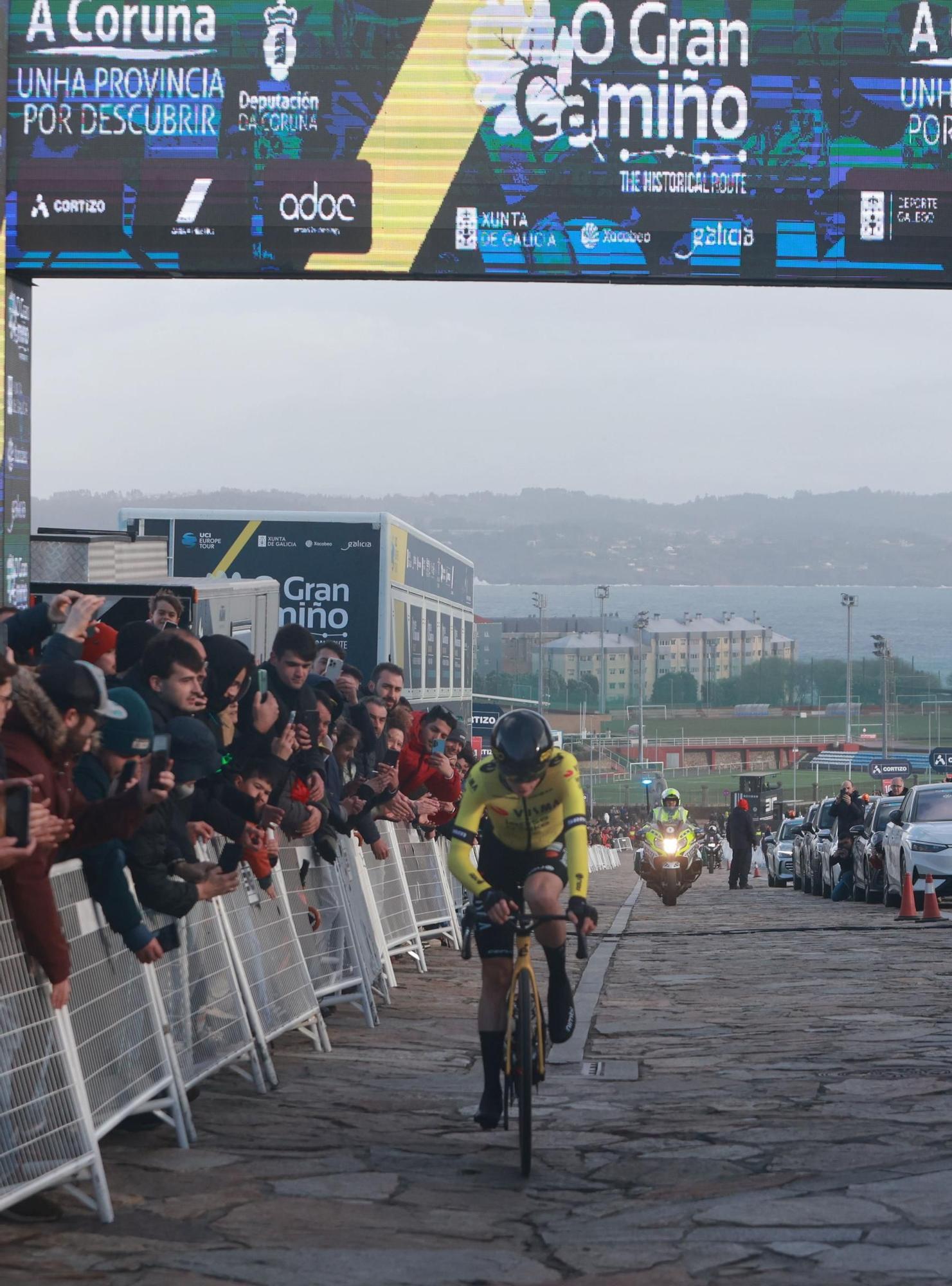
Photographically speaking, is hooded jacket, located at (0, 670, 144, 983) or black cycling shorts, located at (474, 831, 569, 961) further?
black cycling shorts, located at (474, 831, 569, 961)

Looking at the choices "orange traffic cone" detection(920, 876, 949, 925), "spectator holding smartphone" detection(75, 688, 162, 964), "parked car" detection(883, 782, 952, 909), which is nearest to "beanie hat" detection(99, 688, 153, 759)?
"spectator holding smartphone" detection(75, 688, 162, 964)

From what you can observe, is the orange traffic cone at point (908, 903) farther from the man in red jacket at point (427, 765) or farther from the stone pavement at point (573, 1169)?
the stone pavement at point (573, 1169)

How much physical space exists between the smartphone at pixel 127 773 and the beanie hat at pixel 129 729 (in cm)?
6

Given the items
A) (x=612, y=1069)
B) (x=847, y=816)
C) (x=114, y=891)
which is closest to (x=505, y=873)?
(x=612, y=1069)

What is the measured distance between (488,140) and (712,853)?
55530mm

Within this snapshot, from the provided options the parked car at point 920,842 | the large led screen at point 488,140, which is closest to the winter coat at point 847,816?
the parked car at point 920,842

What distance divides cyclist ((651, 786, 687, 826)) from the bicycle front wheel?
2529 cm

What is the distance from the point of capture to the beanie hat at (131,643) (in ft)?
31.5

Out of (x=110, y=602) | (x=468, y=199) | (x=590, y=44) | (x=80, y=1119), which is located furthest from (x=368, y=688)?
(x=80, y=1119)

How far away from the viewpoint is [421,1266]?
5926 mm

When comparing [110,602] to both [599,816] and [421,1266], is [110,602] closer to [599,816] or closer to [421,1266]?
[421,1266]

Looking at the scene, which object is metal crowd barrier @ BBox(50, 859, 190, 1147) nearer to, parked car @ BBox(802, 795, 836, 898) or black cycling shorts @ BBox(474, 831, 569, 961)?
black cycling shorts @ BBox(474, 831, 569, 961)

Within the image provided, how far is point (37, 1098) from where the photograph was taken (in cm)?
629

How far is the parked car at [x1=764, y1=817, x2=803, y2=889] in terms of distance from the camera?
43312mm
